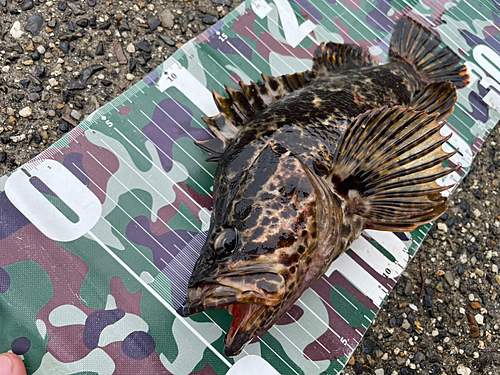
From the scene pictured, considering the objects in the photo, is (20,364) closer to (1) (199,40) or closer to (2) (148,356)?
(2) (148,356)

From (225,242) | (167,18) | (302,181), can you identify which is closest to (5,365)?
(225,242)

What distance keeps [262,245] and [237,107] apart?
1.43m

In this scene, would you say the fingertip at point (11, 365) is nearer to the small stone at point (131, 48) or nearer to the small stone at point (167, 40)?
the small stone at point (131, 48)

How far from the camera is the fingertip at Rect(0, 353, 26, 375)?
2643mm

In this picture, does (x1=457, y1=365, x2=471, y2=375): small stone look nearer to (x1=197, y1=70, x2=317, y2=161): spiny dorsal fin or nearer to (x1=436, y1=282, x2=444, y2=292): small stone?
(x1=436, y1=282, x2=444, y2=292): small stone

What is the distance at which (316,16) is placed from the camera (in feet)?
13.4

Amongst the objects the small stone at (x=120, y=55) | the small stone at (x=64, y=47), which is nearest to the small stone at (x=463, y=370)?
the small stone at (x=120, y=55)

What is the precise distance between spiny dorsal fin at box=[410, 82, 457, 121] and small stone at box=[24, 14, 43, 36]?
12.2 ft

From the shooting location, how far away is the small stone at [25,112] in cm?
332

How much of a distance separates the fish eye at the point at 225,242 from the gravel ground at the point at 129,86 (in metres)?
1.86

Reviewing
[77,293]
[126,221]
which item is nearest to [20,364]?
[77,293]

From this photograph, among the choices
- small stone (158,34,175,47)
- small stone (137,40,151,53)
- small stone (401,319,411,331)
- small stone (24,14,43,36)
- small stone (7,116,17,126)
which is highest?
small stone (158,34,175,47)

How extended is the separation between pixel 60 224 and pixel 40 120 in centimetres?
103

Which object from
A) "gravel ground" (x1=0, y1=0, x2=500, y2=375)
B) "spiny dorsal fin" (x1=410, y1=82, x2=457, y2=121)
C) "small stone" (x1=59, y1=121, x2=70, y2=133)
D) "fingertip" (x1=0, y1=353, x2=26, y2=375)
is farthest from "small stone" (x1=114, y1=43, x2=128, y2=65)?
"spiny dorsal fin" (x1=410, y1=82, x2=457, y2=121)
